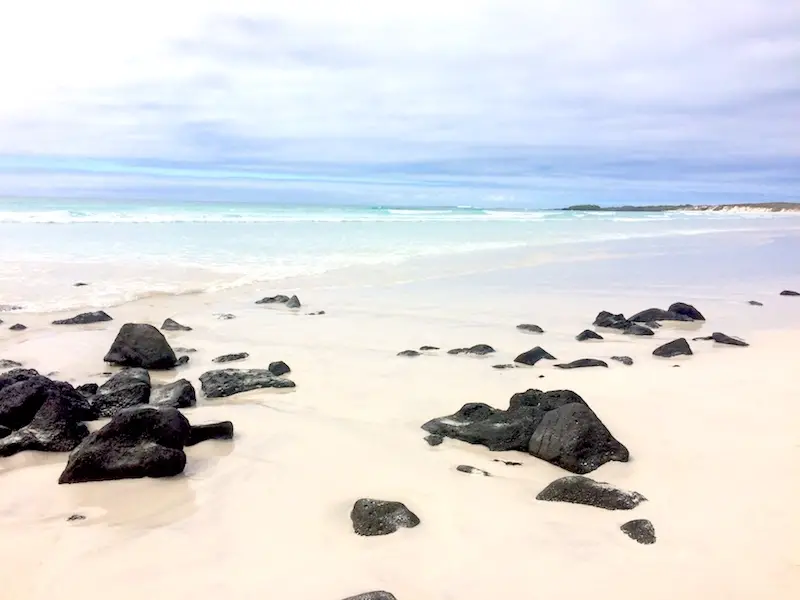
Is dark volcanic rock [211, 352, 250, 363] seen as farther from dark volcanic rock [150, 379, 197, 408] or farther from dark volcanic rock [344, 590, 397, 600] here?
dark volcanic rock [344, 590, 397, 600]

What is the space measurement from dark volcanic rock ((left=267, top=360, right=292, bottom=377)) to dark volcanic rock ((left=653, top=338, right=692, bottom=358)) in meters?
3.81

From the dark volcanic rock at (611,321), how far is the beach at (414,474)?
23 centimetres

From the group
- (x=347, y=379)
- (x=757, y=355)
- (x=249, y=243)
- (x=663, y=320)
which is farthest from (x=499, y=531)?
(x=249, y=243)

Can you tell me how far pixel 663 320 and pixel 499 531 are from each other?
6.64 m

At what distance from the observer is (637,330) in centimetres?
837

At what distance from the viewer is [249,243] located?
23062mm

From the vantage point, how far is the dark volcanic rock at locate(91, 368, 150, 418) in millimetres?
5082

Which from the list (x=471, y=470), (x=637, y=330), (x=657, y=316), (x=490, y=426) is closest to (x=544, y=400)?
(x=490, y=426)

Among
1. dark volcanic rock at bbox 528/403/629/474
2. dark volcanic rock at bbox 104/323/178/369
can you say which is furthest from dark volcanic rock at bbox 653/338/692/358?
dark volcanic rock at bbox 104/323/178/369

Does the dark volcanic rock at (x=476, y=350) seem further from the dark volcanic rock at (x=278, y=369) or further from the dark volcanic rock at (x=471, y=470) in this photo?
the dark volcanic rock at (x=471, y=470)

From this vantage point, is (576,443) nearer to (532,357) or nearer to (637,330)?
(532,357)

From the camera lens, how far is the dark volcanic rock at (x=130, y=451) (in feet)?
12.9

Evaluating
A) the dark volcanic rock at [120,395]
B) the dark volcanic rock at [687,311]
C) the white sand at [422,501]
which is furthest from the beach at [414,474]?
the dark volcanic rock at [120,395]

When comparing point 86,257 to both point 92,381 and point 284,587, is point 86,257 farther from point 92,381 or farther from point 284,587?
point 284,587
